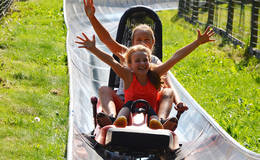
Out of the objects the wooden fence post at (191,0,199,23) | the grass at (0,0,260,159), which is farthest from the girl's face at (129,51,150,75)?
the wooden fence post at (191,0,199,23)

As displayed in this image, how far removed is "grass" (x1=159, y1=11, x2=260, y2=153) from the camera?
190 inches

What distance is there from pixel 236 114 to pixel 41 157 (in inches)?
104

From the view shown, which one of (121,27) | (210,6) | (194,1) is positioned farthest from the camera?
(194,1)

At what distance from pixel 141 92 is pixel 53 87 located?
2.26m

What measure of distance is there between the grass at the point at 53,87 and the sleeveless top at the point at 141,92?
800 millimetres

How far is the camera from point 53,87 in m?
5.78

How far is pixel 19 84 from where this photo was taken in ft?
18.8

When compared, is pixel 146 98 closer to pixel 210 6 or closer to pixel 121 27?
pixel 121 27

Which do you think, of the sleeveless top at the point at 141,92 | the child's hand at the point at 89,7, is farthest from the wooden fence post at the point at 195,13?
the sleeveless top at the point at 141,92

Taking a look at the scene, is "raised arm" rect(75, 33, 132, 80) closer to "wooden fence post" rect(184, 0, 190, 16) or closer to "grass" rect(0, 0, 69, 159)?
"grass" rect(0, 0, 69, 159)

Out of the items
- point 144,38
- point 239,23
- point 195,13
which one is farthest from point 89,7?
point 195,13

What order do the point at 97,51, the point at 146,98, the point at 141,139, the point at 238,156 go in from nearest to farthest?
the point at 141,139 < the point at 238,156 < the point at 97,51 < the point at 146,98

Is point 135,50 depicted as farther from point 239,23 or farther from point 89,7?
point 239,23

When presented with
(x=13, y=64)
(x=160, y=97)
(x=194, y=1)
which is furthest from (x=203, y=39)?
(x=194, y=1)
